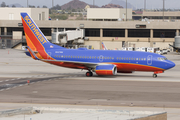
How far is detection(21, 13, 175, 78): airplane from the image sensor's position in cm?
4969

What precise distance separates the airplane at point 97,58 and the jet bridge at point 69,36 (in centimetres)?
4223

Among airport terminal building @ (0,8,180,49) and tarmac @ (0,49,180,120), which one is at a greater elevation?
airport terminal building @ (0,8,180,49)

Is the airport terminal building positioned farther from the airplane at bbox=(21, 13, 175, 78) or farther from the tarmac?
the tarmac

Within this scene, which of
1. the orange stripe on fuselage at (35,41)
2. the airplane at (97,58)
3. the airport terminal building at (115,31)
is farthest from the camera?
the airport terminal building at (115,31)

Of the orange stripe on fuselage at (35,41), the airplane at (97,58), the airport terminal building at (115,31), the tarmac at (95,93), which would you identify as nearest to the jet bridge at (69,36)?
A: the airport terminal building at (115,31)

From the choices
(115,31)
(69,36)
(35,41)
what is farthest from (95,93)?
(115,31)

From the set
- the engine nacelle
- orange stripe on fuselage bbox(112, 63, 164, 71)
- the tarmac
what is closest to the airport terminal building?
orange stripe on fuselage bbox(112, 63, 164, 71)

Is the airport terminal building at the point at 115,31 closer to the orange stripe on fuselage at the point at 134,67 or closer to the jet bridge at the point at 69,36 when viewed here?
the jet bridge at the point at 69,36

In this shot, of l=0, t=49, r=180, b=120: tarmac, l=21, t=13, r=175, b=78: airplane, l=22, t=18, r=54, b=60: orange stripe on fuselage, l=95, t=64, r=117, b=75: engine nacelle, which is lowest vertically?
l=0, t=49, r=180, b=120: tarmac

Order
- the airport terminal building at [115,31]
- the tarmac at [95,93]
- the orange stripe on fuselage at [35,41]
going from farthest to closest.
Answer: the airport terminal building at [115,31], the orange stripe on fuselage at [35,41], the tarmac at [95,93]

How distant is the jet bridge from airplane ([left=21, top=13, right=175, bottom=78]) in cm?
4223

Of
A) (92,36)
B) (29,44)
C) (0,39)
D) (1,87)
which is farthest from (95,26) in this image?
(1,87)

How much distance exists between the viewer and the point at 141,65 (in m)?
49.8

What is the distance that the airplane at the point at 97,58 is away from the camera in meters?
49.7
